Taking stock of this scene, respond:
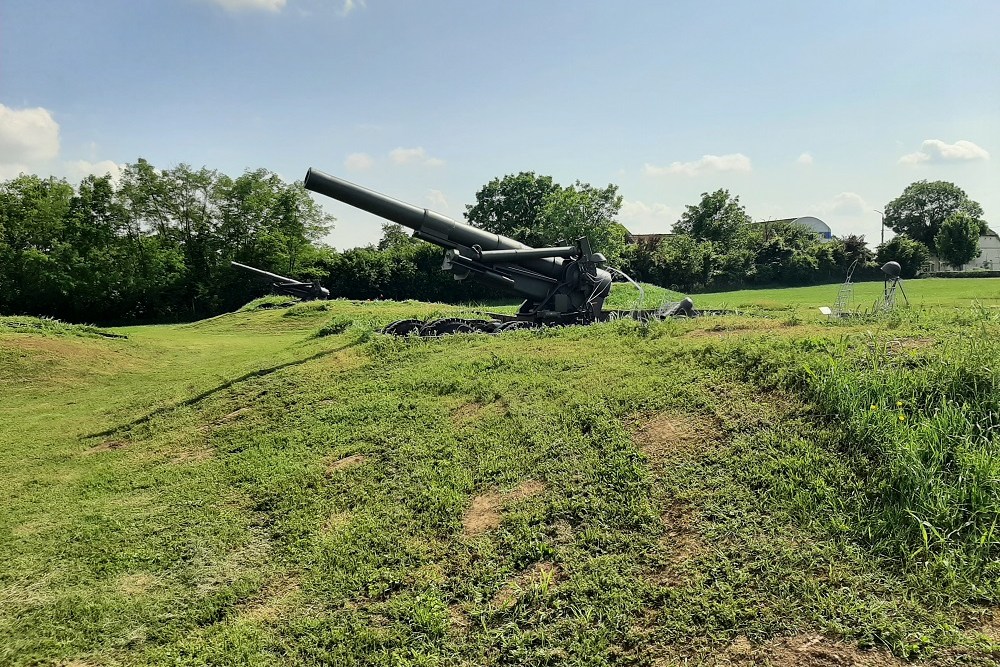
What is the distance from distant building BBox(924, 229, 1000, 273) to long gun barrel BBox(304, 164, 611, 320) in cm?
5640

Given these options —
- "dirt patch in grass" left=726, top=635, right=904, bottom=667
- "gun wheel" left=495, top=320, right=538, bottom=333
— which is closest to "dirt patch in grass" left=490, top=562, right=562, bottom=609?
"dirt patch in grass" left=726, top=635, right=904, bottom=667

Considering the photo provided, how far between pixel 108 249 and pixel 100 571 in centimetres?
3207

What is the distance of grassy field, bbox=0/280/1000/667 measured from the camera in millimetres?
2545

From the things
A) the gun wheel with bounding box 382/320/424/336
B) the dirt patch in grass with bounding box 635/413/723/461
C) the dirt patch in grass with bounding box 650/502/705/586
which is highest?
the gun wheel with bounding box 382/320/424/336

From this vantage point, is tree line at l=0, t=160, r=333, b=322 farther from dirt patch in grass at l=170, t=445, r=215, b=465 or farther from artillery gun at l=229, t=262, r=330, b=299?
dirt patch in grass at l=170, t=445, r=215, b=465

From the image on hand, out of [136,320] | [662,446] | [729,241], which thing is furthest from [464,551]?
[729,241]

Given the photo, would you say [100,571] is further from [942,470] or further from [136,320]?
[136,320]

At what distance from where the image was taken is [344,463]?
495cm

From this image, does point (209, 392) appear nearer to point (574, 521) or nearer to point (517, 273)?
point (517, 273)

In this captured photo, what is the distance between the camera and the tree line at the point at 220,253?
29.1 m

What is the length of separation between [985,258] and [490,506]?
7518 centimetres

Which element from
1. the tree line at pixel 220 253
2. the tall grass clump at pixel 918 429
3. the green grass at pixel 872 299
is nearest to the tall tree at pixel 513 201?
the tree line at pixel 220 253

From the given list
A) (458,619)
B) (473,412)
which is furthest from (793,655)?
(473,412)

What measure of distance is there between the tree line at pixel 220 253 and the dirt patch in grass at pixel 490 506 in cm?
2643
